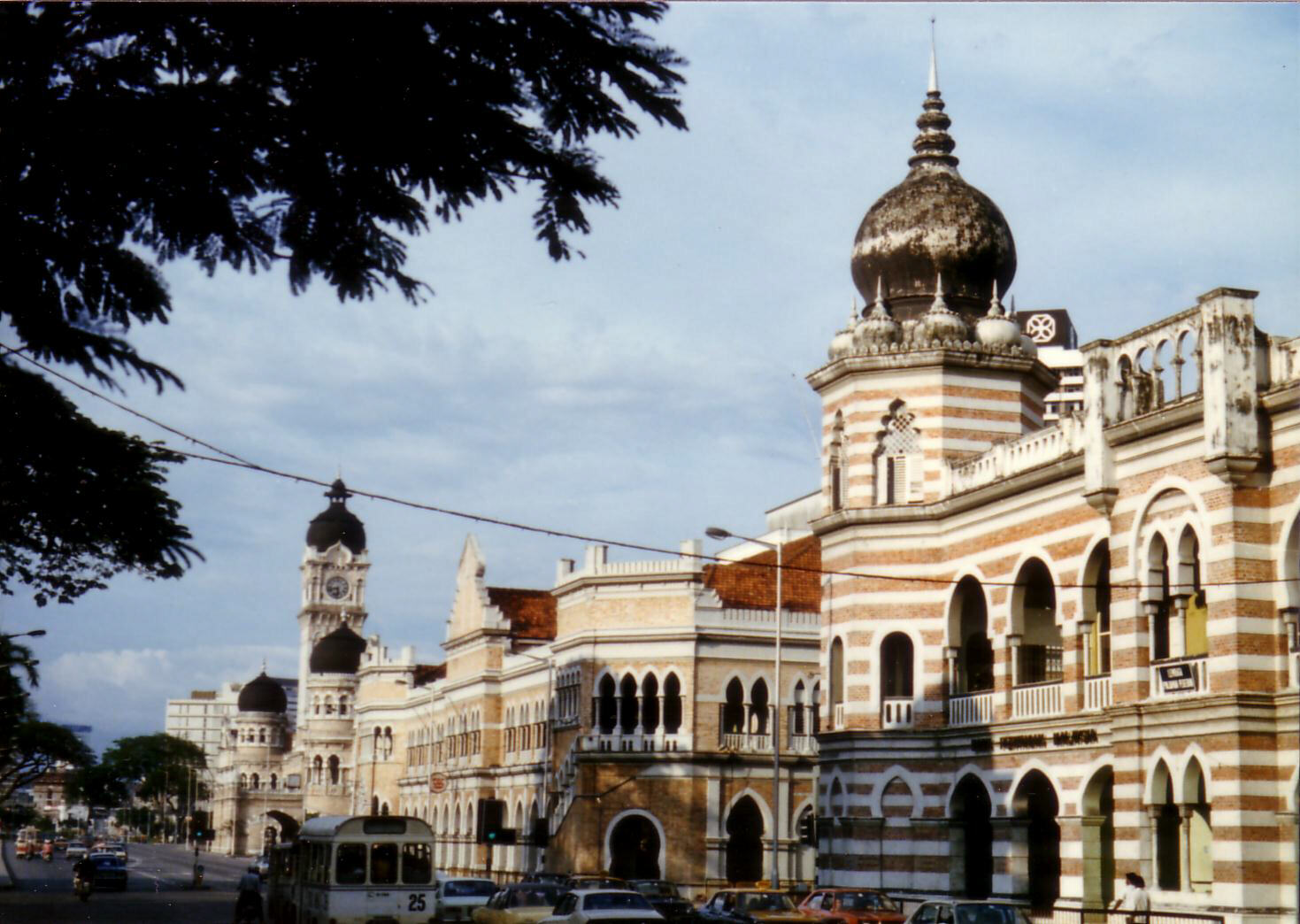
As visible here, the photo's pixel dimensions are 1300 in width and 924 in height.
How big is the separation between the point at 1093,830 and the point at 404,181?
2403 cm

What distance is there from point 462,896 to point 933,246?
56.7ft

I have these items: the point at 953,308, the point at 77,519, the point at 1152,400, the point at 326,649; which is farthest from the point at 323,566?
the point at 77,519

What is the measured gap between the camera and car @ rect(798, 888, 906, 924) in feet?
94.2

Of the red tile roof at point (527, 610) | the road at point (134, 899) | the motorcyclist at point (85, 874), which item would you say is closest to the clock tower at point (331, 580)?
the road at point (134, 899)

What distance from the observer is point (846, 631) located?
36594 mm

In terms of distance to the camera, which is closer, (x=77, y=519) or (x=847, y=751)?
(x=77, y=519)

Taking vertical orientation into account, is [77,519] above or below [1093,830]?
above

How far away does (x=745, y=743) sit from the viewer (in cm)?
5222

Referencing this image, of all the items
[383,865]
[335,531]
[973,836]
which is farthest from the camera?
[335,531]

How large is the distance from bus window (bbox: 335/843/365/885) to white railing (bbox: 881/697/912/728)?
39.5 ft

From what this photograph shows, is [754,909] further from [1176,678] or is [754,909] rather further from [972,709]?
[972,709]

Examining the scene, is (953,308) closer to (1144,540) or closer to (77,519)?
(1144,540)

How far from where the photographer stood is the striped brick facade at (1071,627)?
25531mm

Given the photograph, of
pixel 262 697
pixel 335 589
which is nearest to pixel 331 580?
pixel 335 589
